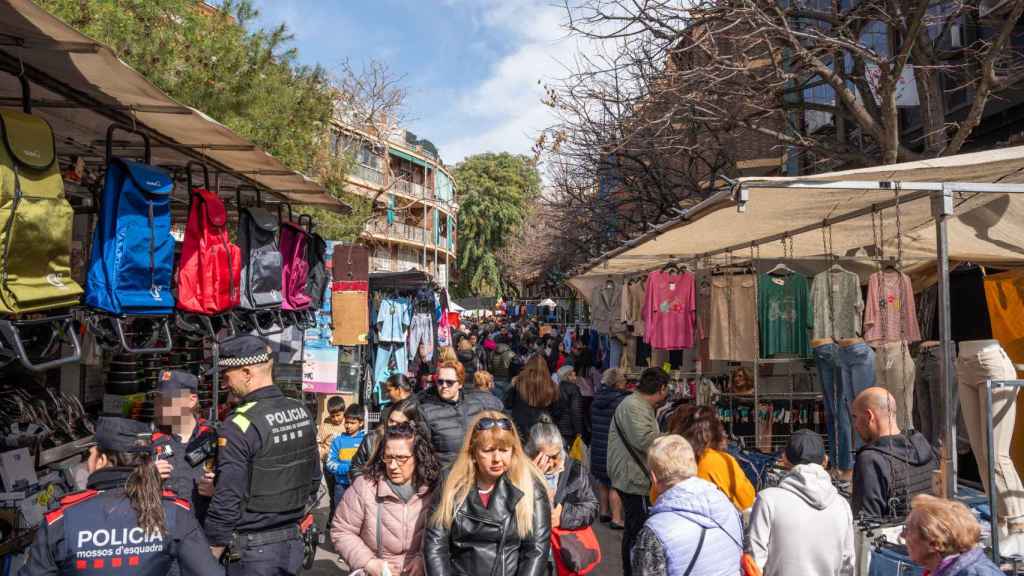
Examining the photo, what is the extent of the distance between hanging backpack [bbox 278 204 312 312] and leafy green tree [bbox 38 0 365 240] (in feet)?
12.8

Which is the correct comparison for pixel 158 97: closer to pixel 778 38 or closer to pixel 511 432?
pixel 511 432

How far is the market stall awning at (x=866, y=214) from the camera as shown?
175 inches

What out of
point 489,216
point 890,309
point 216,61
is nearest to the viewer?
point 890,309

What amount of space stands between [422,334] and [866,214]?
728cm

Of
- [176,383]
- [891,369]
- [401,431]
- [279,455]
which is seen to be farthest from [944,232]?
[176,383]

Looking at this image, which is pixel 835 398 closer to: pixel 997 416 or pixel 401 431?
pixel 997 416

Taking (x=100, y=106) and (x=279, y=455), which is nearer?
(x=279, y=455)

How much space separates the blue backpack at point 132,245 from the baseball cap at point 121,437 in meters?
0.67

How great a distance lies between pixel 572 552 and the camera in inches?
170

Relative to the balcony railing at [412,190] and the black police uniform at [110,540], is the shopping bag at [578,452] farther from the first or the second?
the balcony railing at [412,190]

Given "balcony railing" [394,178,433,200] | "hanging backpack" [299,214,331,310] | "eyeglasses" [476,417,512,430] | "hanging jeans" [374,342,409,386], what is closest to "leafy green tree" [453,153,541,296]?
"balcony railing" [394,178,433,200]

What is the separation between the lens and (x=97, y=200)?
15.1 feet

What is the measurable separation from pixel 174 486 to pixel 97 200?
182cm

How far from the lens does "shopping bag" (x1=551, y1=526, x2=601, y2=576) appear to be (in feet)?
14.0
